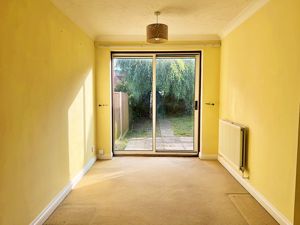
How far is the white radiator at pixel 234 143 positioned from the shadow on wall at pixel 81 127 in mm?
2194

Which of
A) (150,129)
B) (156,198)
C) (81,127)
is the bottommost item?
(156,198)

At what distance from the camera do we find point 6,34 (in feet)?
5.86

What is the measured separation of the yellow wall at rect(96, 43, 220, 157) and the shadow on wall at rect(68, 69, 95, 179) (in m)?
0.30

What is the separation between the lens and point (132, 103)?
4805 millimetres

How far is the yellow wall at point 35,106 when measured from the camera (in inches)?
70.9

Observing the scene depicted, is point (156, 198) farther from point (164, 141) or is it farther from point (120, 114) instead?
point (120, 114)

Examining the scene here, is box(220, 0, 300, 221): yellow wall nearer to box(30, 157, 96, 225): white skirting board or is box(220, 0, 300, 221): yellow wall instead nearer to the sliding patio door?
the sliding patio door

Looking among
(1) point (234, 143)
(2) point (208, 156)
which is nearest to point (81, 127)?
(1) point (234, 143)

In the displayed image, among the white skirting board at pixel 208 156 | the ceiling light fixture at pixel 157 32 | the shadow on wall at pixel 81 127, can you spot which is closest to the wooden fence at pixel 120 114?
the shadow on wall at pixel 81 127

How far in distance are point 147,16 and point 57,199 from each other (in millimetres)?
2537

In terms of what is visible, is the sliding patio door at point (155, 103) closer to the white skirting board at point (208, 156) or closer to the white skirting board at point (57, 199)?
the white skirting board at point (208, 156)

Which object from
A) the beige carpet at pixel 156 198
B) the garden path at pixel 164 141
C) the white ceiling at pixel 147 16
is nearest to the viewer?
the beige carpet at pixel 156 198

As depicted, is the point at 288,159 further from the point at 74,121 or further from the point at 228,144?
the point at 74,121

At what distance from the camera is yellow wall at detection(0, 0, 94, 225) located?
1.80 meters
